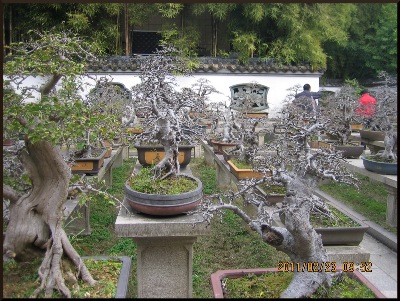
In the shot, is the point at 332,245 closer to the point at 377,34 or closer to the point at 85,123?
the point at 85,123

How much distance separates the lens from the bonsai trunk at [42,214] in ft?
6.96

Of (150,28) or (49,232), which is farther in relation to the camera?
(150,28)

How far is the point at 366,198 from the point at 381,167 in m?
1.39

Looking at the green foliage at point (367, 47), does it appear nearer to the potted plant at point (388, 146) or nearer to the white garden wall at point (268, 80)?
the white garden wall at point (268, 80)

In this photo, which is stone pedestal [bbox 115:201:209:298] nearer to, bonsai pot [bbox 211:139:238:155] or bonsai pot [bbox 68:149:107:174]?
bonsai pot [bbox 68:149:107:174]

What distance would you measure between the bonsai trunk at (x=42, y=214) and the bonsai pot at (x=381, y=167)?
324cm

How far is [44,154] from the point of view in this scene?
216cm

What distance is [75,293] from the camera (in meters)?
2.01

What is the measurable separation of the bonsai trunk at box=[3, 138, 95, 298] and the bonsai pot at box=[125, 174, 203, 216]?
21.5 inches

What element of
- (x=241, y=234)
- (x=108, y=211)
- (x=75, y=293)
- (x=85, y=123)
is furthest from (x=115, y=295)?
(x=108, y=211)

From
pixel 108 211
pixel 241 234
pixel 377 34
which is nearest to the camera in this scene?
pixel 241 234

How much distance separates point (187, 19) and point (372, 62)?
560cm

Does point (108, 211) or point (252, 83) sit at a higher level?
point (252, 83)

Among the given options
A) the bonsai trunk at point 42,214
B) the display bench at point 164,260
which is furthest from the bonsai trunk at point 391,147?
A: the bonsai trunk at point 42,214
